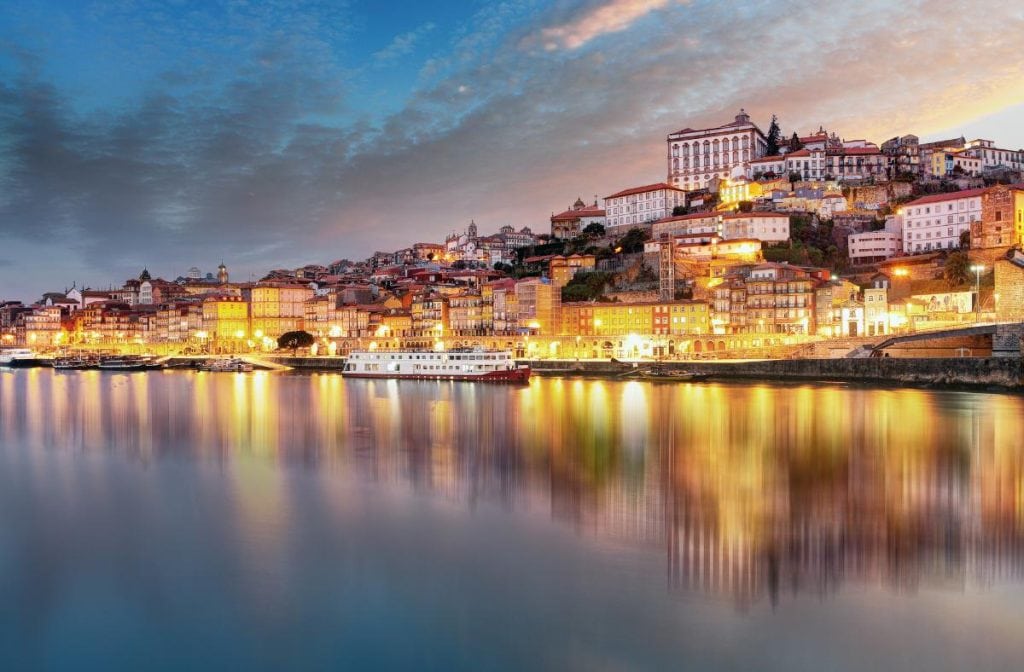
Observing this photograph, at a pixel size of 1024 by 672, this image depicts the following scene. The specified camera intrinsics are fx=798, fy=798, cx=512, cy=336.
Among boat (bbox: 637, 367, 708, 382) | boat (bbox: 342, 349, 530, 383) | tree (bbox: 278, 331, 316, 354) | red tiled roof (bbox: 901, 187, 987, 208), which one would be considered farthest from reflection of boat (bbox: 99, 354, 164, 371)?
red tiled roof (bbox: 901, 187, 987, 208)

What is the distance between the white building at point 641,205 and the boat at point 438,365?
49.8 ft

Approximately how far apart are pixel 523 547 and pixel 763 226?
32581 mm

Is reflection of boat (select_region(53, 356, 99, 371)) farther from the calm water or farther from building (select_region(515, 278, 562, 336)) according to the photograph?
the calm water

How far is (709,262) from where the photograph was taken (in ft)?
119

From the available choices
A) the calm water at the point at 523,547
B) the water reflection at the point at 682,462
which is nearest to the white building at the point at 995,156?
the water reflection at the point at 682,462

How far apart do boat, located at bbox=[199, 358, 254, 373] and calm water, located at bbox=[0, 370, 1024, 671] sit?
23.5 metres

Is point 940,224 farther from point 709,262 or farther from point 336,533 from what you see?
point 336,533

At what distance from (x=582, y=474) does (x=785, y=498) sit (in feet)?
8.70

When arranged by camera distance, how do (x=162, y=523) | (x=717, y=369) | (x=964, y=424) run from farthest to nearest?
1. (x=717, y=369)
2. (x=964, y=424)
3. (x=162, y=523)

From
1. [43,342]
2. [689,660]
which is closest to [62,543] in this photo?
[689,660]

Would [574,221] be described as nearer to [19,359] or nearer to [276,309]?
[276,309]

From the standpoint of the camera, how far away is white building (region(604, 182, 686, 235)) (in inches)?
1704

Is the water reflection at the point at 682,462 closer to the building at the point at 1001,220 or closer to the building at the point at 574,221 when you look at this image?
the building at the point at 1001,220

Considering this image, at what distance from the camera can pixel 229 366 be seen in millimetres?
38438
